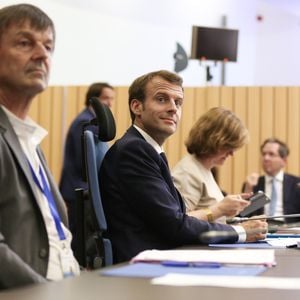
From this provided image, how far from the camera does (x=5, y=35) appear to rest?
Result: 1.66 metres

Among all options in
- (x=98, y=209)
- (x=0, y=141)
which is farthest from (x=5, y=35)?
(x=98, y=209)

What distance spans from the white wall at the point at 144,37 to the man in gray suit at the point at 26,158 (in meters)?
5.10

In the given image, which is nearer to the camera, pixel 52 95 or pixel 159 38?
pixel 52 95

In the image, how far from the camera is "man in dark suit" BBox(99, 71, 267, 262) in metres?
2.28

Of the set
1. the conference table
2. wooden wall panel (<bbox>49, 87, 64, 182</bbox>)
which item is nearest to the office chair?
the conference table

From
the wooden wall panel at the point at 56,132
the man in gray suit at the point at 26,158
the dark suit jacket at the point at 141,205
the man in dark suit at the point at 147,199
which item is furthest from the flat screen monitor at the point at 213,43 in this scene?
the man in gray suit at the point at 26,158

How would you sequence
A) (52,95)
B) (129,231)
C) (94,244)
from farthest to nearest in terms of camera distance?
(52,95), (94,244), (129,231)

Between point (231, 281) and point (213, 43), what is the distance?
17.6ft

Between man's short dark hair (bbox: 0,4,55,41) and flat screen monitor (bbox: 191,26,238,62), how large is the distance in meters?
4.87

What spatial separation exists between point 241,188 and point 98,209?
3771 millimetres

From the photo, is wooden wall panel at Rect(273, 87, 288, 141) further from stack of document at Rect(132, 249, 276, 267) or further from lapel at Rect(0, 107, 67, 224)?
lapel at Rect(0, 107, 67, 224)

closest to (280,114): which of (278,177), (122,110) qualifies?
(278,177)

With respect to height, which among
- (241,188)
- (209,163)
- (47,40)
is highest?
(47,40)

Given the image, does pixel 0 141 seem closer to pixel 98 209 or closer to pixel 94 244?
pixel 98 209
